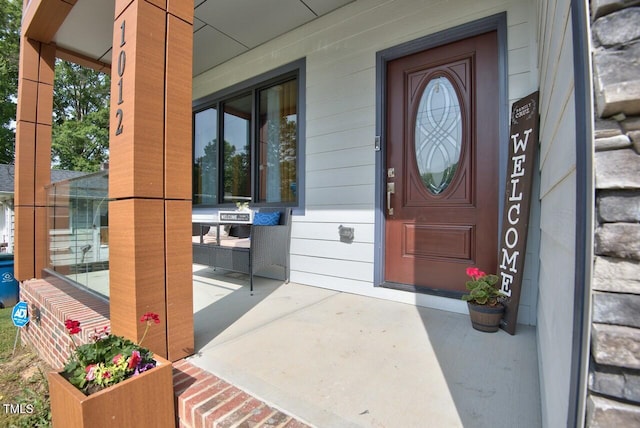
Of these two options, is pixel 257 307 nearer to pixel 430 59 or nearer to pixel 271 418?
pixel 271 418

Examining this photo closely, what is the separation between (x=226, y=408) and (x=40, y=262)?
3.41m

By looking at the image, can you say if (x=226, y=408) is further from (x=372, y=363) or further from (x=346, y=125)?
(x=346, y=125)

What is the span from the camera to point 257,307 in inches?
103

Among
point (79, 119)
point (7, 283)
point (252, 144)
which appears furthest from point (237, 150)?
point (79, 119)

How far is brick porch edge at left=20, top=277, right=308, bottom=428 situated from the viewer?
1194mm

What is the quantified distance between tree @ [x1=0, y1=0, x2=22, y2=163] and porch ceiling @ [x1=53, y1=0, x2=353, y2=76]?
40.2ft

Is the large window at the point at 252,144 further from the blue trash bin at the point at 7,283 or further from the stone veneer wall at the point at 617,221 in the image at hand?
the stone veneer wall at the point at 617,221

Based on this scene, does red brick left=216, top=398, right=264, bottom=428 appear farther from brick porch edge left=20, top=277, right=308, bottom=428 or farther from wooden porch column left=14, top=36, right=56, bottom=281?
wooden porch column left=14, top=36, right=56, bottom=281

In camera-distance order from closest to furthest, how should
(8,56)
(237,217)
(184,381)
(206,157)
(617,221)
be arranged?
(617,221), (184,381), (237,217), (206,157), (8,56)

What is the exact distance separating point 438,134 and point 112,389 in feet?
8.87

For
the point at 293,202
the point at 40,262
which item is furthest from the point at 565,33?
the point at 40,262

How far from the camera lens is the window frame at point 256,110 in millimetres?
3451

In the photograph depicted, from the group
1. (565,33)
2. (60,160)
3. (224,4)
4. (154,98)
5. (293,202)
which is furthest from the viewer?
(60,160)

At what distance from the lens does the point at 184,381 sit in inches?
57.4
